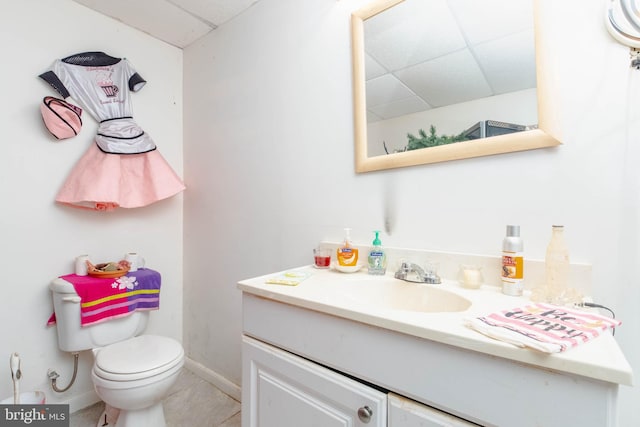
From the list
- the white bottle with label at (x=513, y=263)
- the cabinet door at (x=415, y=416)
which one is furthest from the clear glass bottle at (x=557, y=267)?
the cabinet door at (x=415, y=416)

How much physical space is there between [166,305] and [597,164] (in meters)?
2.27

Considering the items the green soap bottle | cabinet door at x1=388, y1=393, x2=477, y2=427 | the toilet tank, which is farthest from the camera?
the toilet tank

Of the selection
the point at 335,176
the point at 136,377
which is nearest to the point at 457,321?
the point at 335,176

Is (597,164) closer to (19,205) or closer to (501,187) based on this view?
(501,187)

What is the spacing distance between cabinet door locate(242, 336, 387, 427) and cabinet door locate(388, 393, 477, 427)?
2 centimetres

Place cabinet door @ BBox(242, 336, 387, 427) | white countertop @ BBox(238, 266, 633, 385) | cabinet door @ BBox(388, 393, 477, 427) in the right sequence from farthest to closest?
cabinet door @ BBox(242, 336, 387, 427), cabinet door @ BBox(388, 393, 477, 427), white countertop @ BBox(238, 266, 633, 385)

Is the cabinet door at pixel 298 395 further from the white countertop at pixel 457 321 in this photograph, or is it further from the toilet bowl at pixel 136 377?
the toilet bowl at pixel 136 377

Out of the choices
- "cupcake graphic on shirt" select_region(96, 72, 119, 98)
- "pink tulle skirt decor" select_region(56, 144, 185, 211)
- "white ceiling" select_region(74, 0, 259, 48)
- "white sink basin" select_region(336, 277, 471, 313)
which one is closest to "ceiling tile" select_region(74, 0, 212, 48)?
"white ceiling" select_region(74, 0, 259, 48)

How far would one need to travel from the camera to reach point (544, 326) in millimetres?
556

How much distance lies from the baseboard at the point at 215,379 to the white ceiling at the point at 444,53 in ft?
5.42

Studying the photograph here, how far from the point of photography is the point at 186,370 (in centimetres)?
196

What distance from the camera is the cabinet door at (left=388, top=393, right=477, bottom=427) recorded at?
1.87ft

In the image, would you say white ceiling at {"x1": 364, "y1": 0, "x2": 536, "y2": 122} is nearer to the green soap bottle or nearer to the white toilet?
the green soap bottle

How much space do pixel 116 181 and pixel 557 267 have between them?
196 centimetres
